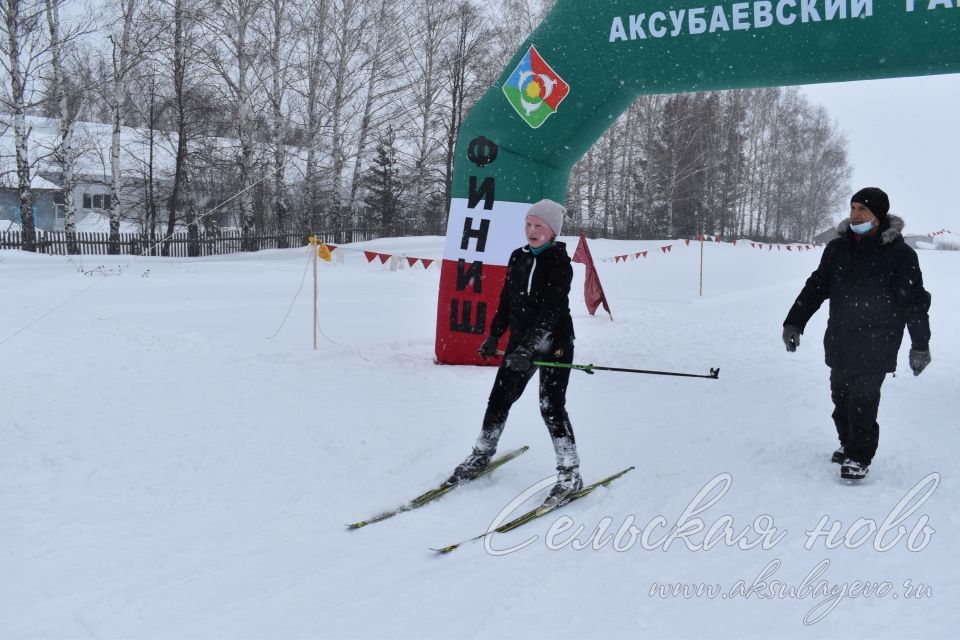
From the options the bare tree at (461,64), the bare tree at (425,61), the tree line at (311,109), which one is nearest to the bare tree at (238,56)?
the tree line at (311,109)

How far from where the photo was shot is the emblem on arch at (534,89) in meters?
6.79

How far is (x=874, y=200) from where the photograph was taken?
12.8 ft

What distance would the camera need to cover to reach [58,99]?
1839cm

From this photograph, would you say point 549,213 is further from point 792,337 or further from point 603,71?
point 603,71

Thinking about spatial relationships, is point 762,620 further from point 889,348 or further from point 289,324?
point 289,324

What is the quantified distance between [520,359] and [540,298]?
1.23 ft

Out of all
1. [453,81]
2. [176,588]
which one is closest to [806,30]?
[176,588]

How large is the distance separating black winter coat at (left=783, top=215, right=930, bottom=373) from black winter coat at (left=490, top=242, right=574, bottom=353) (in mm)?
1573

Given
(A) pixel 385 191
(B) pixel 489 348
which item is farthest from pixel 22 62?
(B) pixel 489 348

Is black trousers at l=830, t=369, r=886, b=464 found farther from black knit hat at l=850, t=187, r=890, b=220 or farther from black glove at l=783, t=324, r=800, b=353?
black knit hat at l=850, t=187, r=890, b=220

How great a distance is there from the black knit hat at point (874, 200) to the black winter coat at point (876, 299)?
0.24 ft

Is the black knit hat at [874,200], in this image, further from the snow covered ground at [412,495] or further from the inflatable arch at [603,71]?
the inflatable arch at [603,71]

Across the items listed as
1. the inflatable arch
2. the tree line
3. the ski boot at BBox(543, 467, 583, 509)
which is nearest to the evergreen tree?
the tree line

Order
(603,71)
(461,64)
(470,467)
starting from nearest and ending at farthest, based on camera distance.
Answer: (470,467)
(603,71)
(461,64)
